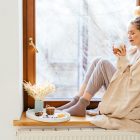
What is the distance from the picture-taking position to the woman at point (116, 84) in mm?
1851

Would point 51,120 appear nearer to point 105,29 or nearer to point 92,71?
point 92,71

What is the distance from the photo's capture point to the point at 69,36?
2072 mm

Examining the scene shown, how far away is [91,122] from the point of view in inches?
74.2

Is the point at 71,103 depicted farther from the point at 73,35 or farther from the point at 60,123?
the point at 73,35

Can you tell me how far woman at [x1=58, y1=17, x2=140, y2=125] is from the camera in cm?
185

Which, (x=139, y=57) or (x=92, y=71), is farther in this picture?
(x=92, y=71)

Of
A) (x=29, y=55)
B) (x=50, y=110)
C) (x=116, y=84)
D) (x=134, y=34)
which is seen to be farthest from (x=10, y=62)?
(x=134, y=34)

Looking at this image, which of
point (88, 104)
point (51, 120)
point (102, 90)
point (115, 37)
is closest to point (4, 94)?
point (51, 120)

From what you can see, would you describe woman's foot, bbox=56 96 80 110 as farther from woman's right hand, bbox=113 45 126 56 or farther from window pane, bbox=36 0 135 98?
woman's right hand, bbox=113 45 126 56

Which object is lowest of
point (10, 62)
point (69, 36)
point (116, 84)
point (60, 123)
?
point (60, 123)

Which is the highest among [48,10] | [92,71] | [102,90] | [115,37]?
[48,10]

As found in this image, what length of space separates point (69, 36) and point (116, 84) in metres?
0.47

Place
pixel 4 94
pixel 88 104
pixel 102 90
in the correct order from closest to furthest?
pixel 4 94
pixel 88 104
pixel 102 90

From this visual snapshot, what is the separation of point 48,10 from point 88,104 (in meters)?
0.68
